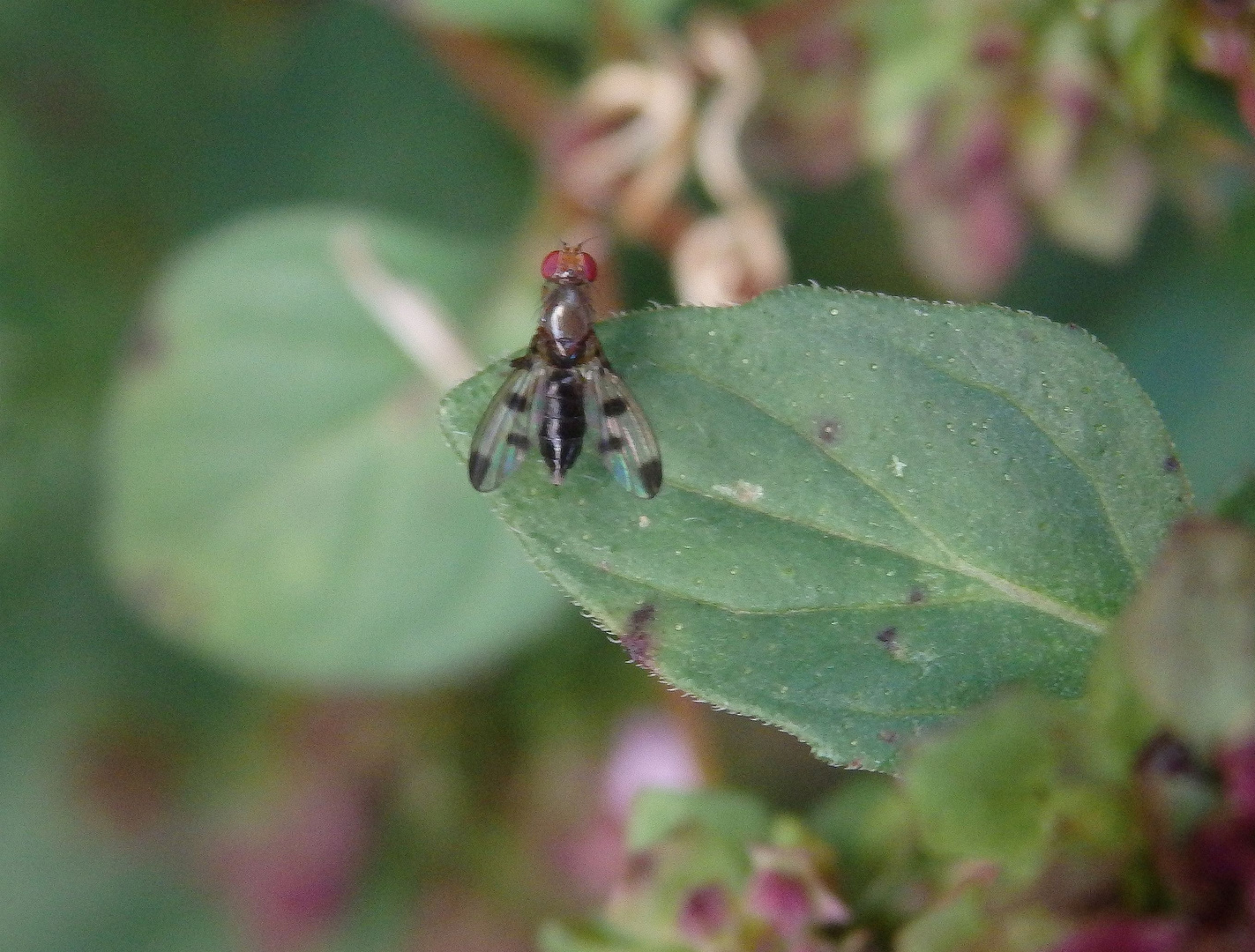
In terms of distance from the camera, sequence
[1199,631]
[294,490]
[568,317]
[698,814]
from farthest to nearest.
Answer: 1. [294,490]
2. [568,317]
3. [698,814]
4. [1199,631]

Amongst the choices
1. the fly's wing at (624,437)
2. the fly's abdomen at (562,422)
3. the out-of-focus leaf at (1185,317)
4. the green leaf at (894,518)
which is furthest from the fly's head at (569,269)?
the out-of-focus leaf at (1185,317)

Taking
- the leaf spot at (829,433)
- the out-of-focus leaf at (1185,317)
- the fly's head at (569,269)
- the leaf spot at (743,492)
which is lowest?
the leaf spot at (743,492)

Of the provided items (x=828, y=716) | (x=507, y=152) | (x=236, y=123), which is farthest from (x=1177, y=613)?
(x=236, y=123)

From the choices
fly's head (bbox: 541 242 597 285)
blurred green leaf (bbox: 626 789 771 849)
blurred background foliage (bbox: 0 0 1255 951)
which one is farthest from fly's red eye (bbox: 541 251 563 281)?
blurred green leaf (bbox: 626 789 771 849)

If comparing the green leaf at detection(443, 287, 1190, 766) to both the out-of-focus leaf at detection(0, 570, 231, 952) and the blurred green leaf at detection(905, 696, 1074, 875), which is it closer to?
the blurred green leaf at detection(905, 696, 1074, 875)

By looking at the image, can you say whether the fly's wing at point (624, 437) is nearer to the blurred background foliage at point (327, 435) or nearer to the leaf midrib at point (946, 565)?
the leaf midrib at point (946, 565)

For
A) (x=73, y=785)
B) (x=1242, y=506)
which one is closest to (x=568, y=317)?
(x=1242, y=506)

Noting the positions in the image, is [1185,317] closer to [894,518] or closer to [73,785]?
[894,518]

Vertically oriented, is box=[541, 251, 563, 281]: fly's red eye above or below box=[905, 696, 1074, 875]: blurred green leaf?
above
